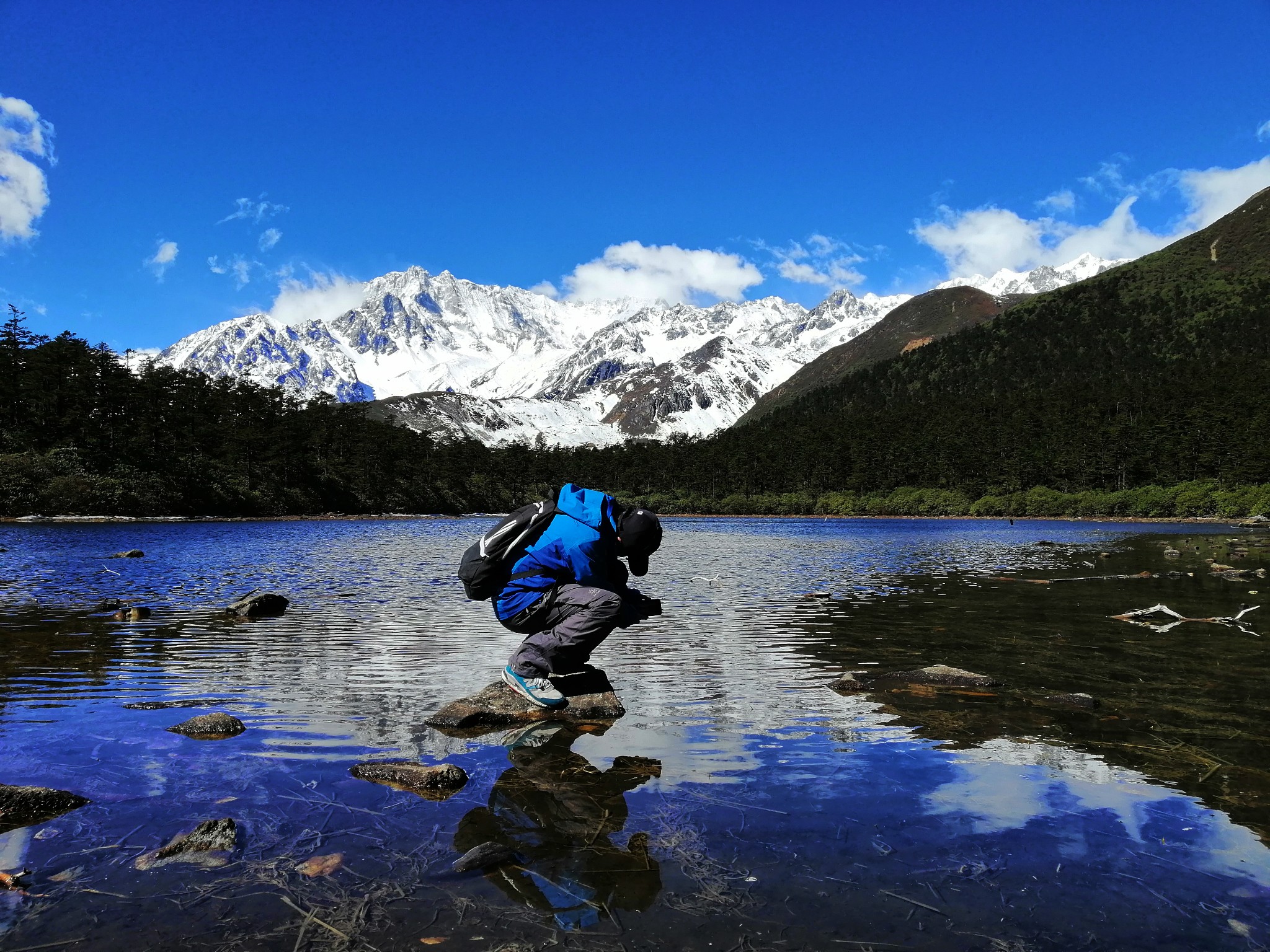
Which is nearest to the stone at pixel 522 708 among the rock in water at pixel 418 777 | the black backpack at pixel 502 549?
the black backpack at pixel 502 549

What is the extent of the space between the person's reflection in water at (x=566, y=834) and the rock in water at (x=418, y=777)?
1.25 feet

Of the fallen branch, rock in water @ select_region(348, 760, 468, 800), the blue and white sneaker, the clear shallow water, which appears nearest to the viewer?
the clear shallow water

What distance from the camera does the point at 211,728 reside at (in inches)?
343

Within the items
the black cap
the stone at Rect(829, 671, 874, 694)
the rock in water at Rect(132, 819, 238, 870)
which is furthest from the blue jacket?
the rock in water at Rect(132, 819, 238, 870)

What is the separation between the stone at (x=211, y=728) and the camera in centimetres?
861

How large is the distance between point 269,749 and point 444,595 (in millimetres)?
17010

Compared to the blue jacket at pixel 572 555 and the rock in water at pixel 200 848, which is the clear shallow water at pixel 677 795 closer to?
the rock in water at pixel 200 848

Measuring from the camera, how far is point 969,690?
444 inches

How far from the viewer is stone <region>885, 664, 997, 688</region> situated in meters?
11.5

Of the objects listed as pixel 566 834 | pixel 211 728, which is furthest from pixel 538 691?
pixel 566 834

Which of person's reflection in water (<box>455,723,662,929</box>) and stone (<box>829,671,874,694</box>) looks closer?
person's reflection in water (<box>455,723,662,929</box>)

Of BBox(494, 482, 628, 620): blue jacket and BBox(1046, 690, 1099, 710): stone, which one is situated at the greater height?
BBox(494, 482, 628, 620): blue jacket

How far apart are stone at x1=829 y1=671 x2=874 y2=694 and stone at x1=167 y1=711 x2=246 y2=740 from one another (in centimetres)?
793

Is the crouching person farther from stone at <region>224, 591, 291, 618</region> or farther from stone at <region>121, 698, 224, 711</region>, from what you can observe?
stone at <region>224, 591, 291, 618</region>
